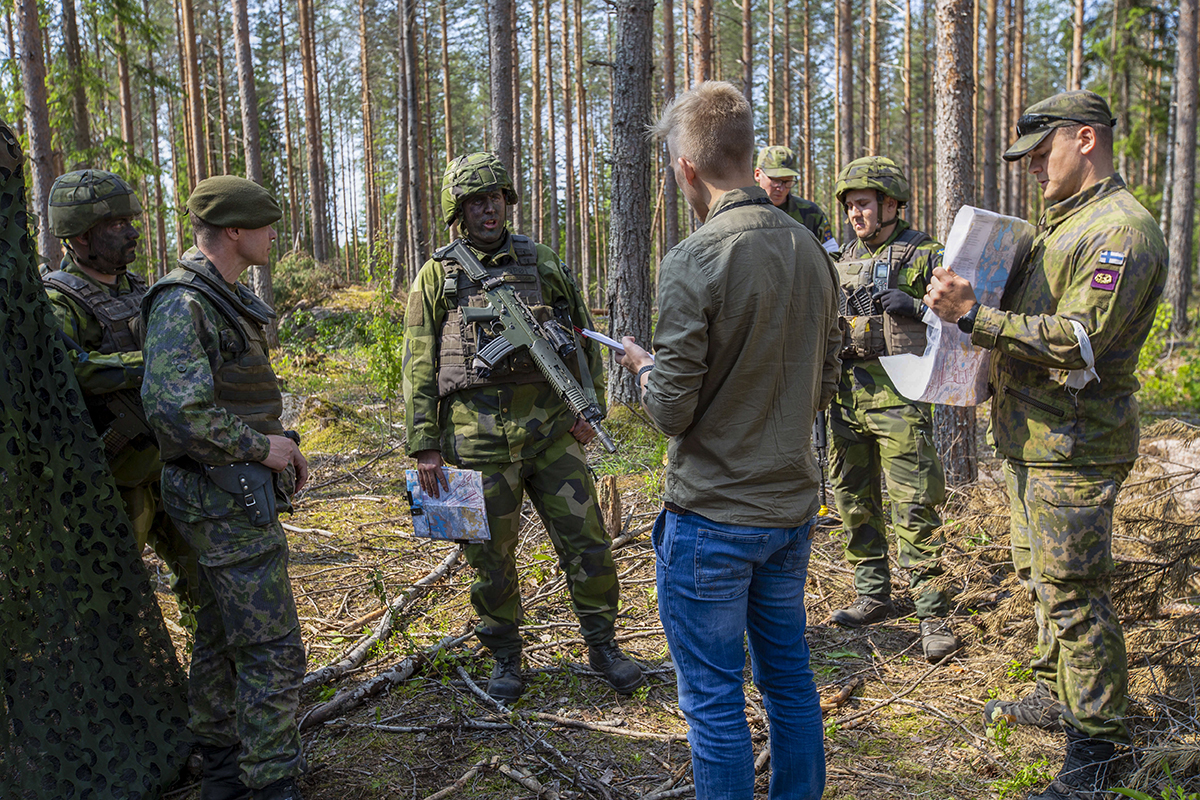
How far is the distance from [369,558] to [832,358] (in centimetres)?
383

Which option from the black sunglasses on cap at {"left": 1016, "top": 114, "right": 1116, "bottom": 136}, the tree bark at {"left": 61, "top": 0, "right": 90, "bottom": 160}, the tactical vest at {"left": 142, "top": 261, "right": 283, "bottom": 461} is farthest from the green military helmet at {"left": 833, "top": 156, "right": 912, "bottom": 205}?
the tree bark at {"left": 61, "top": 0, "right": 90, "bottom": 160}

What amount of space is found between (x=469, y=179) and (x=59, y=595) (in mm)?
2328

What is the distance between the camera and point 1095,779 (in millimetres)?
2672

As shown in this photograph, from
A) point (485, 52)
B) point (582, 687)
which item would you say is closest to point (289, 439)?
point (582, 687)

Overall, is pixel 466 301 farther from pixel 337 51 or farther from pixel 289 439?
pixel 337 51

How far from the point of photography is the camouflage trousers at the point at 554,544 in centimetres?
364

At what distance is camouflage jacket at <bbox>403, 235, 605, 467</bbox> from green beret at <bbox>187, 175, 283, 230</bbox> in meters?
0.89

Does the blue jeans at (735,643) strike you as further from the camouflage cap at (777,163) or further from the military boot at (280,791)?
the camouflage cap at (777,163)

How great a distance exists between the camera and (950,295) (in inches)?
109

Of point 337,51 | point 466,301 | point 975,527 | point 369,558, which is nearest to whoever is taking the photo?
point 466,301

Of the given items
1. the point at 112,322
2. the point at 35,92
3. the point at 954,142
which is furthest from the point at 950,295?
the point at 35,92

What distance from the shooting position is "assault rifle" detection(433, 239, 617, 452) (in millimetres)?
3430

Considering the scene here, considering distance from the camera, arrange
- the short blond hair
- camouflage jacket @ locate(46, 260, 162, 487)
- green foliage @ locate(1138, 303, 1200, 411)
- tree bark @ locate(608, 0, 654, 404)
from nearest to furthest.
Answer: the short blond hair < camouflage jacket @ locate(46, 260, 162, 487) < tree bark @ locate(608, 0, 654, 404) < green foliage @ locate(1138, 303, 1200, 411)

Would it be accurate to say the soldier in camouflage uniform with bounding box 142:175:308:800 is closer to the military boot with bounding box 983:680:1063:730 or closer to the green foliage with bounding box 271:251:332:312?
the military boot with bounding box 983:680:1063:730
